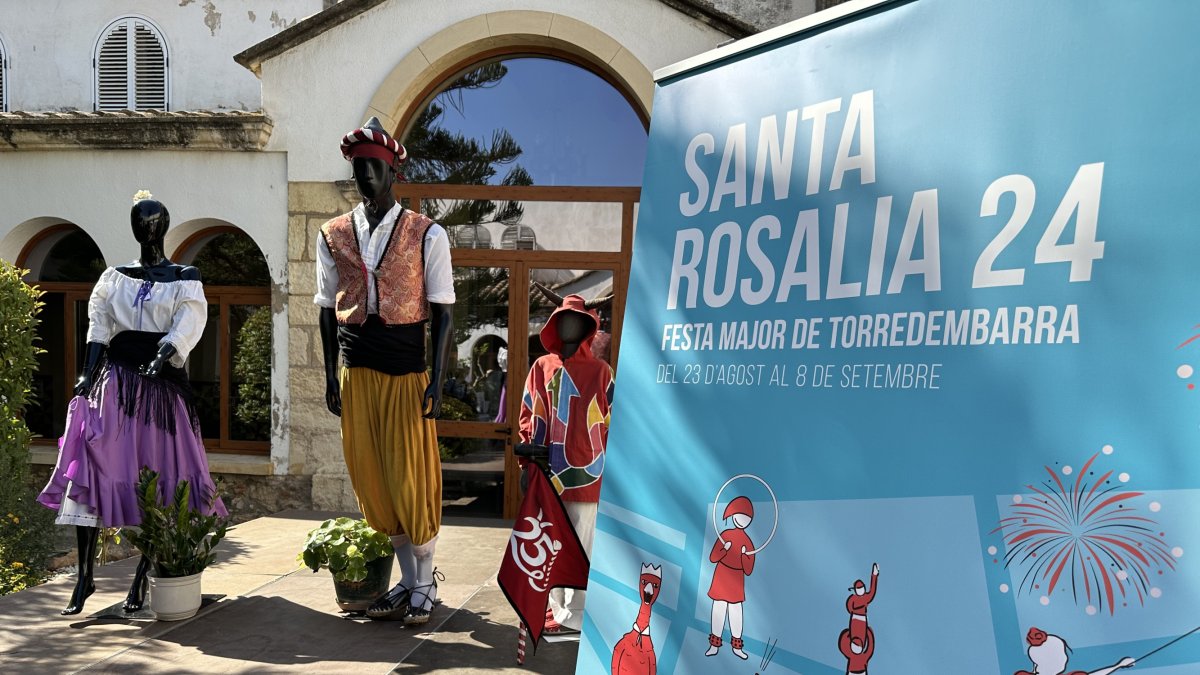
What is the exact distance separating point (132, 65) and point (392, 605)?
23.9 ft

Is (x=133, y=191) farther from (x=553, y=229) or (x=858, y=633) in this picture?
(x=858, y=633)

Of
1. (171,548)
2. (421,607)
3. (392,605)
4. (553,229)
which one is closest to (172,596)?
(171,548)

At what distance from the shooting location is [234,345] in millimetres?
7633

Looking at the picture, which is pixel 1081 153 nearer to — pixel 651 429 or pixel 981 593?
pixel 981 593

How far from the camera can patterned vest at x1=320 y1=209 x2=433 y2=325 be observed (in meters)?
3.79

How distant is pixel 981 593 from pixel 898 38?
0.96 m

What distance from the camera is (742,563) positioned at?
5.60 feet

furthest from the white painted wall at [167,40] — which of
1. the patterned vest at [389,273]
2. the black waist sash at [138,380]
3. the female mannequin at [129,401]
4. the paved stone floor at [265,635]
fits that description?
the paved stone floor at [265,635]

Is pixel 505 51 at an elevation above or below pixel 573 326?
above

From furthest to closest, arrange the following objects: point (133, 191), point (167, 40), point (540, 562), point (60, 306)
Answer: point (167, 40), point (60, 306), point (133, 191), point (540, 562)

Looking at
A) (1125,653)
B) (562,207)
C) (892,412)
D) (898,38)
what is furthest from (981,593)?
(562,207)

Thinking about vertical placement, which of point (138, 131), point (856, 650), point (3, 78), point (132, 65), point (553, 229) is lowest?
point (856, 650)

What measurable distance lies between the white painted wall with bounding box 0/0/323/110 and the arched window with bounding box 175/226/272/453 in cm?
173

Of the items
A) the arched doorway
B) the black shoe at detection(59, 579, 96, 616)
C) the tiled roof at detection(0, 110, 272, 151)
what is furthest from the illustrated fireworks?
the tiled roof at detection(0, 110, 272, 151)
